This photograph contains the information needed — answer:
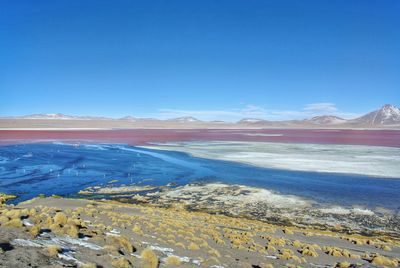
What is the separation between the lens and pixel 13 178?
32656 millimetres

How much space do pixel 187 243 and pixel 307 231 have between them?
8.14 metres

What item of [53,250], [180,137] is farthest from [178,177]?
[180,137]

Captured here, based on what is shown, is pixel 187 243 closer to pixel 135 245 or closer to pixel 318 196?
pixel 135 245

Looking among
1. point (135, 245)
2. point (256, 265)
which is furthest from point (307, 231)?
point (135, 245)

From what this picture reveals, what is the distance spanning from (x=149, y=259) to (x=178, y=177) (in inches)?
981

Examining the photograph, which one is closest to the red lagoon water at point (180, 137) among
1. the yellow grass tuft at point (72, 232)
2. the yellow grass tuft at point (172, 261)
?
the yellow grass tuft at point (72, 232)

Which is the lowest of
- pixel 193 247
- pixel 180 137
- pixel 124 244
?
pixel 193 247

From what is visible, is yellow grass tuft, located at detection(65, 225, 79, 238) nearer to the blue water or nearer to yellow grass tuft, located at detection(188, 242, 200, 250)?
yellow grass tuft, located at detection(188, 242, 200, 250)

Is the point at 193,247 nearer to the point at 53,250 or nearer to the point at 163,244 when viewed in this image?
the point at 163,244

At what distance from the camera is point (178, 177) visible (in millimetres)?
34719

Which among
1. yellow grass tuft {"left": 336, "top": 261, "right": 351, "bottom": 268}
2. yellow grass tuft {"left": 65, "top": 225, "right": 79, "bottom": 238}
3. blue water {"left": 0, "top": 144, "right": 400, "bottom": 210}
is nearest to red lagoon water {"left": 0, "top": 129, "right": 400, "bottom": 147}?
blue water {"left": 0, "top": 144, "right": 400, "bottom": 210}

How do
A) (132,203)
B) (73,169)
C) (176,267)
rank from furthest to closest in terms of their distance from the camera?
(73,169), (132,203), (176,267)

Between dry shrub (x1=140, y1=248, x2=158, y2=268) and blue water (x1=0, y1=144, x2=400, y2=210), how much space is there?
17.9 metres

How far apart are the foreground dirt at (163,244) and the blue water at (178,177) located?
9.71m
